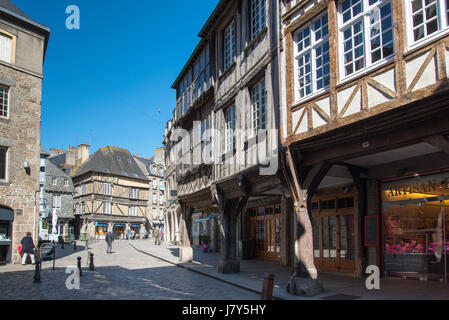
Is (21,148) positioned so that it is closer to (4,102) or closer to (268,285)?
(4,102)

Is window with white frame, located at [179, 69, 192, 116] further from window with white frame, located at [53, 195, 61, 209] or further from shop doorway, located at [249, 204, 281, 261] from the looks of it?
window with white frame, located at [53, 195, 61, 209]

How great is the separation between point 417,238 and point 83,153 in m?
49.1

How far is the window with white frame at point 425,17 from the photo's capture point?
19.6 feet

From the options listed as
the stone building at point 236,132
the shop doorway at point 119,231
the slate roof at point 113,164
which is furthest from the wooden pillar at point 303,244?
the shop doorway at point 119,231

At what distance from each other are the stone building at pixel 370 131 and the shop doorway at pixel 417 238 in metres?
0.02

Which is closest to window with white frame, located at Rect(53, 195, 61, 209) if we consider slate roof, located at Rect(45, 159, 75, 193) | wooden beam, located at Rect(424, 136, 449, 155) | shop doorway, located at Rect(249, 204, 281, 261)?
slate roof, located at Rect(45, 159, 75, 193)

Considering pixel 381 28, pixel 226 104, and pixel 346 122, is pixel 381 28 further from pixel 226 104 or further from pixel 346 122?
pixel 226 104

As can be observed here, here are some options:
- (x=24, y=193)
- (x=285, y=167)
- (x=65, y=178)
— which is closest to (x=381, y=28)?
(x=285, y=167)

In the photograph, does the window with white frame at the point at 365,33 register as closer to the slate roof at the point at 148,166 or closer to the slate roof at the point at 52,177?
the slate roof at the point at 52,177

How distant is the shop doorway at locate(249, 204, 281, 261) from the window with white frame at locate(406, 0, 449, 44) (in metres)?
11.4

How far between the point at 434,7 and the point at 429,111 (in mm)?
1579

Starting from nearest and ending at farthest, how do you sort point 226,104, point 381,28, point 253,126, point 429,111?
point 429,111 < point 381,28 < point 253,126 < point 226,104

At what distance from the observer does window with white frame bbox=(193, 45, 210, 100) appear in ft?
53.1

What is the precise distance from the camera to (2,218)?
16.7 meters
